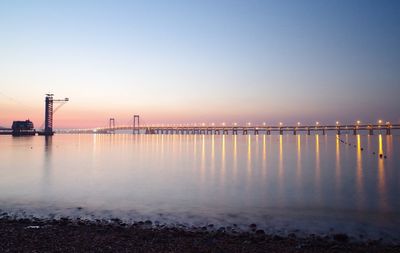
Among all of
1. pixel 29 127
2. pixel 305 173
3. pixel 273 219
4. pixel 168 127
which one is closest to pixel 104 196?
pixel 273 219

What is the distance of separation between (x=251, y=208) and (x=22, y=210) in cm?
684

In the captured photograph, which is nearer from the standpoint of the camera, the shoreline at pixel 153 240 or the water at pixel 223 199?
the shoreline at pixel 153 240

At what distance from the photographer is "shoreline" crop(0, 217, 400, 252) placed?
6664 millimetres

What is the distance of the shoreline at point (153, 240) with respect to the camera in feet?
21.9

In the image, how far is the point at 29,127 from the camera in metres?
112

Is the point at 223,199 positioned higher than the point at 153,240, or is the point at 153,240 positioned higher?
the point at 153,240

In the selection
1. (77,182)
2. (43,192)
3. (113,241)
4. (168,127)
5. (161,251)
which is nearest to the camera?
(161,251)

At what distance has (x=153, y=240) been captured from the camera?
7207mm

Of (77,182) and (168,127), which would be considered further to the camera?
(168,127)

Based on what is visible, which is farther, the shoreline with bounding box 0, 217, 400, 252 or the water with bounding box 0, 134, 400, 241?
the water with bounding box 0, 134, 400, 241

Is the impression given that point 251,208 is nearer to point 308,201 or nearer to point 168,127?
point 308,201

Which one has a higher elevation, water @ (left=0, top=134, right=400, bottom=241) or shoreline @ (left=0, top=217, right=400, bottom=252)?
shoreline @ (left=0, top=217, right=400, bottom=252)

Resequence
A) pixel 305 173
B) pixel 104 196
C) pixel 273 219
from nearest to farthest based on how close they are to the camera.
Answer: pixel 273 219 < pixel 104 196 < pixel 305 173

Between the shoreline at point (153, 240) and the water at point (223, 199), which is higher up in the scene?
the shoreline at point (153, 240)
